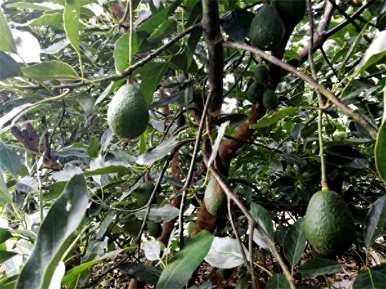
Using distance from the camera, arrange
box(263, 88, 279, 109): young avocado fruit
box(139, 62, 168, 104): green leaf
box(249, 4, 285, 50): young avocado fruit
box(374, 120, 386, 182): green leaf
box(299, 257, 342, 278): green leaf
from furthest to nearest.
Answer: box(263, 88, 279, 109): young avocado fruit, box(139, 62, 168, 104): green leaf, box(249, 4, 285, 50): young avocado fruit, box(299, 257, 342, 278): green leaf, box(374, 120, 386, 182): green leaf

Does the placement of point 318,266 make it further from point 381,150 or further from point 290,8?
point 290,8

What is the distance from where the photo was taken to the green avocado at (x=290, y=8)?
2.23 ft

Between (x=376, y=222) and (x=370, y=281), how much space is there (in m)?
0.12

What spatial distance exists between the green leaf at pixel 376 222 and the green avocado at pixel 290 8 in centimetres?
32

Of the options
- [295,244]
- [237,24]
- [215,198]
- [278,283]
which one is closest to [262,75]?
[237,24]

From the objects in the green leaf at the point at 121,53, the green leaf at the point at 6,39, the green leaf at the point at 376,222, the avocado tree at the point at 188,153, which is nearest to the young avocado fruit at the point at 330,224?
the avocado tree at the point at 188,153

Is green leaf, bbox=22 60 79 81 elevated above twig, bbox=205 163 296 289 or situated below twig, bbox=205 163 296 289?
above

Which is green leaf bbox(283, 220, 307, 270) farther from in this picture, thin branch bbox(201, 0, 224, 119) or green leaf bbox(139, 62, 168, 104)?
green leaf bbox(139, 62, 168, 104)

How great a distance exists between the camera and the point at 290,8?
2.28 feet

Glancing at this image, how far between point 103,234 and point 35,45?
1.17 feet

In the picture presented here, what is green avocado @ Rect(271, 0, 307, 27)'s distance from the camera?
2.23ft

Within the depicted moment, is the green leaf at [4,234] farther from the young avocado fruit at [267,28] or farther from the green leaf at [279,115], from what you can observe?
the young avocado fruit at [267,28]

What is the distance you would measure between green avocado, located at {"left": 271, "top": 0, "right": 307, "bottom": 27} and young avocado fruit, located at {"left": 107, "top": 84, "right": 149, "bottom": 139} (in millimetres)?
294

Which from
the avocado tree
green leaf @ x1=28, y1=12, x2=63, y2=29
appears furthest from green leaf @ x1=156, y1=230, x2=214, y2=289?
green leaf @ x1=28, y1=12, x2=63, y2=29
